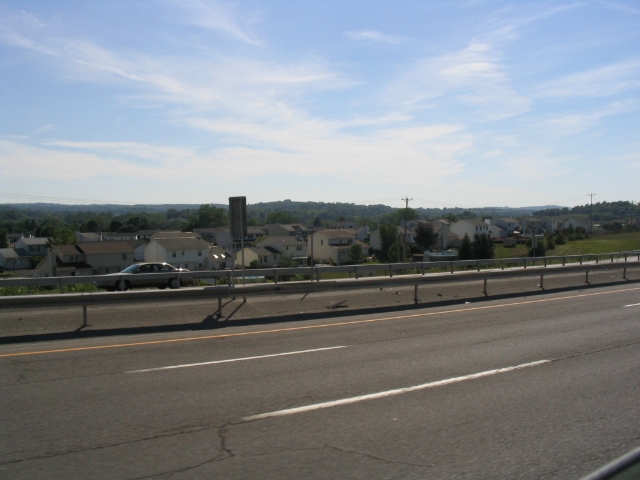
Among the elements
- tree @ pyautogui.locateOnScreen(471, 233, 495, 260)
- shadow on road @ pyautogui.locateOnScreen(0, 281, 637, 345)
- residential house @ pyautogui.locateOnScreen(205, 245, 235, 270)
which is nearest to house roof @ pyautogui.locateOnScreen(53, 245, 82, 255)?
residential house @ pyautogui.locateOnScreen(205, 245, 235, 270)

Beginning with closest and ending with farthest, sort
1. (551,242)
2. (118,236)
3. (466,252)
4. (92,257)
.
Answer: (92,257) → (466,252) → (551,242) → (118,236)

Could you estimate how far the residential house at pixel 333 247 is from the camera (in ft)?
A: 222

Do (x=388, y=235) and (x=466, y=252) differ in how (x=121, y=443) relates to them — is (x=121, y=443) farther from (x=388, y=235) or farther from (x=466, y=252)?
(x=388, y=235)

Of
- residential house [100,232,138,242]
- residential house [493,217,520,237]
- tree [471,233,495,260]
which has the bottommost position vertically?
tree [471,233,495,260]

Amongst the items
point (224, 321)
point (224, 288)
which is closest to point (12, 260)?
point (224, 288)

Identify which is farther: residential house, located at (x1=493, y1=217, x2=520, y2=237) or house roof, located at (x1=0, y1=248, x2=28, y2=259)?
residential house, located at (x1=493, y1=217, x2=520, y2=237)

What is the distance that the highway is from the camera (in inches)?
197

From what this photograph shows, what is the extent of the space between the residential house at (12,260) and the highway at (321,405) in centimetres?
4850

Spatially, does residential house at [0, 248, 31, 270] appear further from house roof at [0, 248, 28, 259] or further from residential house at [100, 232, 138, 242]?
residential house at [100, 232, 138, 242]

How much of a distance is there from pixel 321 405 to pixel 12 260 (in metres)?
54.9

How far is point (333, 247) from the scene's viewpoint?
229 feet

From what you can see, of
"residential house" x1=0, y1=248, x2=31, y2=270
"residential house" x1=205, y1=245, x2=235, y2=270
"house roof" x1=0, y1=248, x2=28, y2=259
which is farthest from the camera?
"house roof" x1=0, y1=248, x2=28, y2=259

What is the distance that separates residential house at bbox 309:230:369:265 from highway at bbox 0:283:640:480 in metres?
55.6

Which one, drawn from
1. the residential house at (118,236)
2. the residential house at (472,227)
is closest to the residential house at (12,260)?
the residential house at (118,236)
